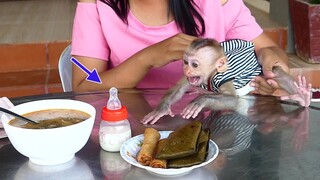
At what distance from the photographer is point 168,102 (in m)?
1.04

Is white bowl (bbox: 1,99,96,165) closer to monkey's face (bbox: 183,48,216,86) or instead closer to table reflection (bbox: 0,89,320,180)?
table reflection (bbox: 0,89,320,180)

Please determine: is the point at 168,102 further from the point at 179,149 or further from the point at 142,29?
the point at 142,29

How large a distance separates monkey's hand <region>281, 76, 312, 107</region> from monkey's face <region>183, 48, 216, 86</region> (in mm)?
191

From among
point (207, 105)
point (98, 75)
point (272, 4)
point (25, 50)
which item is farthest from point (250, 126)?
point (272, 4)

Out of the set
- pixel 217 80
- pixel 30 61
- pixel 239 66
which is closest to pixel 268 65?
pixel 239 66

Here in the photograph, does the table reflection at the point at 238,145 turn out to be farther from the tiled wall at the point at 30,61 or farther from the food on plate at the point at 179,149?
the tiled wall at the point at 30,61

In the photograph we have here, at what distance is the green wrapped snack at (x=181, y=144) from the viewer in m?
0.75

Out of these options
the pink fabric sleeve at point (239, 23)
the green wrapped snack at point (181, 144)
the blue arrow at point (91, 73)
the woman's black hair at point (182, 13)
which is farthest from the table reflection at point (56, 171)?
the pink fabric sleeve at point (239, 23)

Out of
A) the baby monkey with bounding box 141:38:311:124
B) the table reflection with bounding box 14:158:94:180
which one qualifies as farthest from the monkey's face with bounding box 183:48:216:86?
the table reflection with bounding box 14:158:94:180

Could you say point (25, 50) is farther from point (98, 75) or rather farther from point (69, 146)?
point (69, 146)

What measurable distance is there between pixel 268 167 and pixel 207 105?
26 cm

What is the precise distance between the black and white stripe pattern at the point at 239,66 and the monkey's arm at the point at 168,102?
0.20 feet

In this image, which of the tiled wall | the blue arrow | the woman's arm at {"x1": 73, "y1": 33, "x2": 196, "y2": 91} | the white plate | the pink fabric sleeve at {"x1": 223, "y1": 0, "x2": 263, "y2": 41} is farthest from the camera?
the tiled wall

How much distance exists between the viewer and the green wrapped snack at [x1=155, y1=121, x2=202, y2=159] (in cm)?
75
